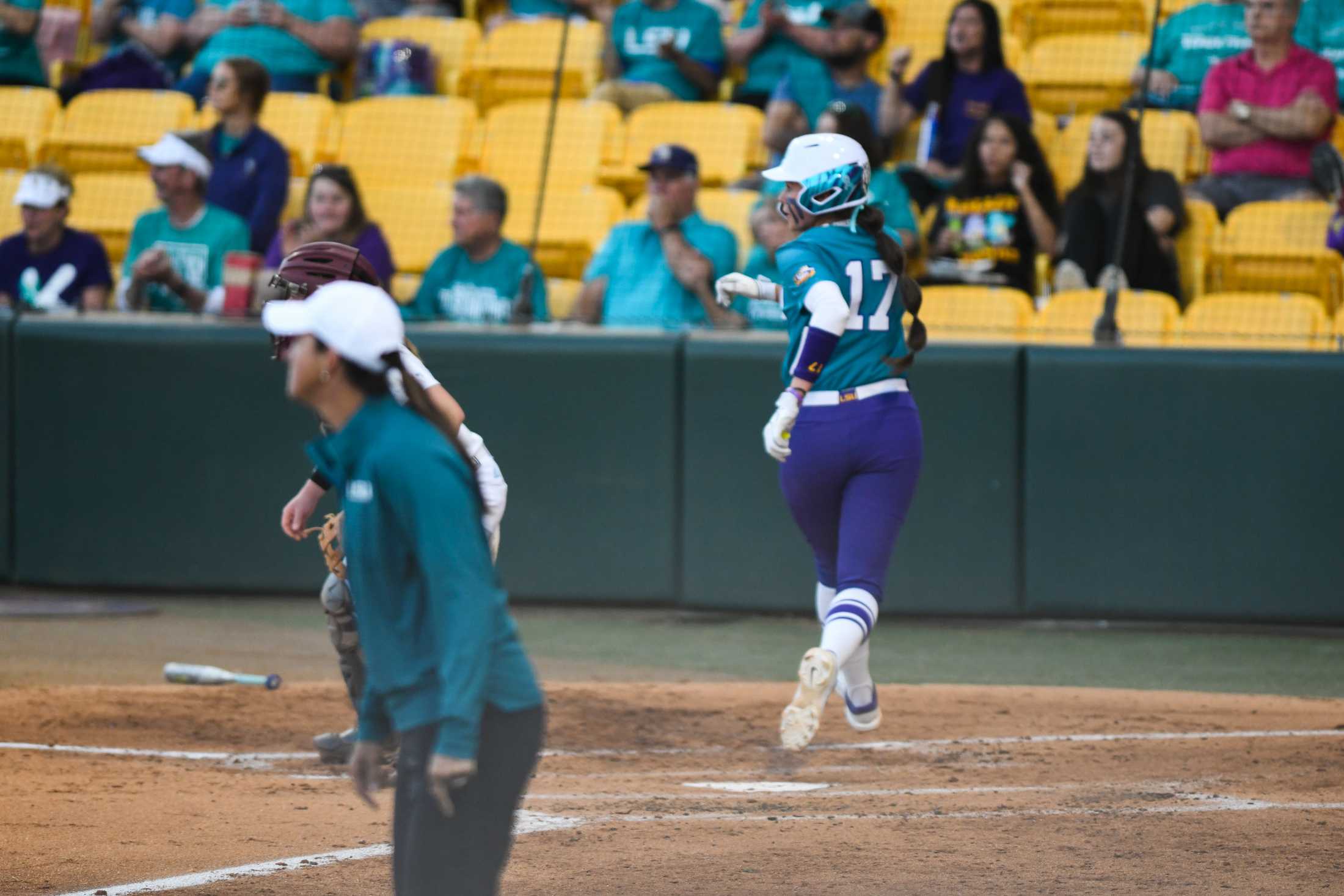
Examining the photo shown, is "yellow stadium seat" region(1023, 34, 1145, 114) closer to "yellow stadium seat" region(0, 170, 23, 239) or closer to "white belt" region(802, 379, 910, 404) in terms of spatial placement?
"white belt" region(802, 379, 910, 404)

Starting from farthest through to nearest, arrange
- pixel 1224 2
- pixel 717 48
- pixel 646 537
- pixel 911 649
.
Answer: pixel 717 48 < pixel 1224 2 < pixel 646 537 < pixel 911 649

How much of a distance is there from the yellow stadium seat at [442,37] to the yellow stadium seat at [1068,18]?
12.0ft

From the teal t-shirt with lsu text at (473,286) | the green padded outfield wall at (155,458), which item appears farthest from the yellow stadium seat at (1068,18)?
the green padded outfield wall at (155,458)

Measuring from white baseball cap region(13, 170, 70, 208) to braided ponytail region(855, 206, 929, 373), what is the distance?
5950mm

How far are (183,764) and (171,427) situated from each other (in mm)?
4005

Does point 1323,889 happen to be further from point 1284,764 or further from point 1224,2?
point 1224,2

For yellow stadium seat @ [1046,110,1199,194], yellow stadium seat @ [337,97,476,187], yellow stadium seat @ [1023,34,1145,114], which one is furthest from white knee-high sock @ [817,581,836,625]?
yellow stadium seat @ [337,97,476,187]

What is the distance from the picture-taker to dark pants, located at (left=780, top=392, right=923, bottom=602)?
6.35 meters

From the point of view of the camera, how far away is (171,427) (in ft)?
33.6

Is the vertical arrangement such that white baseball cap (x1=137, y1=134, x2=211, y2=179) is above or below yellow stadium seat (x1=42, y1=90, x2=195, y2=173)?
below

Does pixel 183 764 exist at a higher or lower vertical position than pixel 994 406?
lower

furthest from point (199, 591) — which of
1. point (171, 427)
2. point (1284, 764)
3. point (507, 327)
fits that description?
point (1284, 764)

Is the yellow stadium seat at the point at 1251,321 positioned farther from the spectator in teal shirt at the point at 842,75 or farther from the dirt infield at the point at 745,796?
the spectator in teal shirt at the point at 842,75

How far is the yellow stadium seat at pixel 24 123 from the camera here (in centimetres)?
1268
